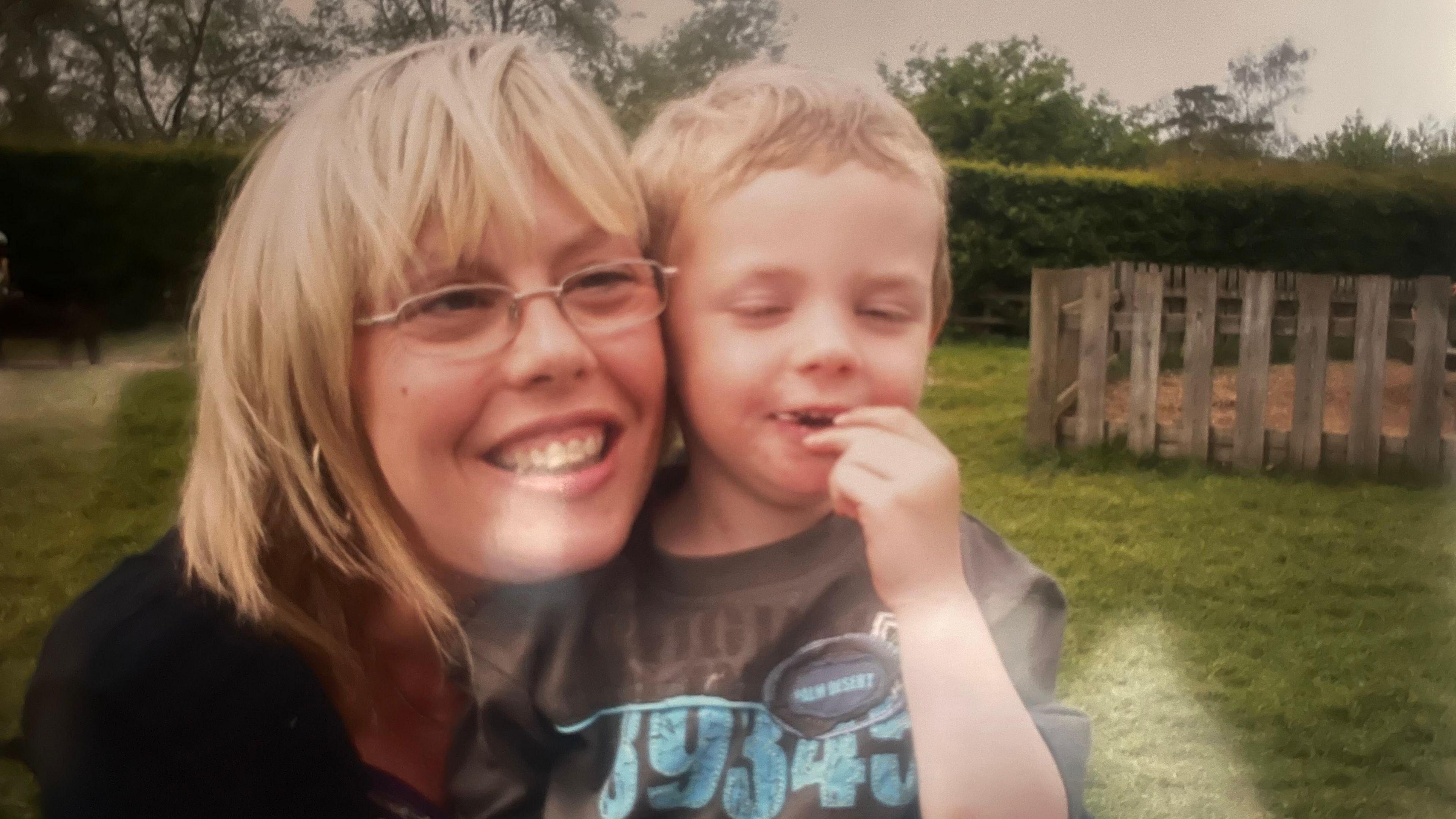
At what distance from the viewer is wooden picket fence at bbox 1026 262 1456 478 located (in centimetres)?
116

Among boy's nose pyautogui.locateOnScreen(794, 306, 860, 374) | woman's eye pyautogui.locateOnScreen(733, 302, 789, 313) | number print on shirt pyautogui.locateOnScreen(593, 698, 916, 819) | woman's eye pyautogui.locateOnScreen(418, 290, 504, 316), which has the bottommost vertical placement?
number print on shirt pyautogui.locateOnScreen(593, 698, 916, 819)

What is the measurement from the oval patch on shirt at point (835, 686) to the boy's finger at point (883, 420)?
214 mm

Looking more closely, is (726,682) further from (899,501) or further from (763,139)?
(763,139)

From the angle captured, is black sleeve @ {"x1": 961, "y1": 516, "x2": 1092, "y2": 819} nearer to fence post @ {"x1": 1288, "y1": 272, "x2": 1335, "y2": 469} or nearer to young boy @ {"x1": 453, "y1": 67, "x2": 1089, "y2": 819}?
young boy @ {"x1": 453, "y1": 67, "x2": 1089, "y2": 819}

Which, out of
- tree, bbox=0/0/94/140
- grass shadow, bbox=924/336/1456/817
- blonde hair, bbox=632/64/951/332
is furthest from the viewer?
grass shadow, bbox=924/336/1456/817

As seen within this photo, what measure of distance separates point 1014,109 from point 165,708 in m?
1.11

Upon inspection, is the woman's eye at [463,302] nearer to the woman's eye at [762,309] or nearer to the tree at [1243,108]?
the woman's eye at [762,309]

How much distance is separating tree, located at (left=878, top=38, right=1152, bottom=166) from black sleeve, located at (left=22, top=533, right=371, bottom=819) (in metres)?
0.90

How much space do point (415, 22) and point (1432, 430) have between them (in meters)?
1.20

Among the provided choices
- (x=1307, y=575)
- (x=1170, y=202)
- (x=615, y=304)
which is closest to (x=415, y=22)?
(x=615, y=304)

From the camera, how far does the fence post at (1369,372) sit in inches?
45.6

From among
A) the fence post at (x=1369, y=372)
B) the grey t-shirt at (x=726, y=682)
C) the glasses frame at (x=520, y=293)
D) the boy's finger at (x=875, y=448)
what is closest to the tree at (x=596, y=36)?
the glasses frame at (x=520, y=293)

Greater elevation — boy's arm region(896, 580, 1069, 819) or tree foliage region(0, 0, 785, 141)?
tree foliage region(0, 0, 785, 141)

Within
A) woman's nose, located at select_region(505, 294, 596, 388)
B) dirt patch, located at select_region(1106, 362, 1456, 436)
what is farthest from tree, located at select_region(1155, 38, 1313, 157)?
woman's nose, located at select_region(505, 294, 596, 388)
